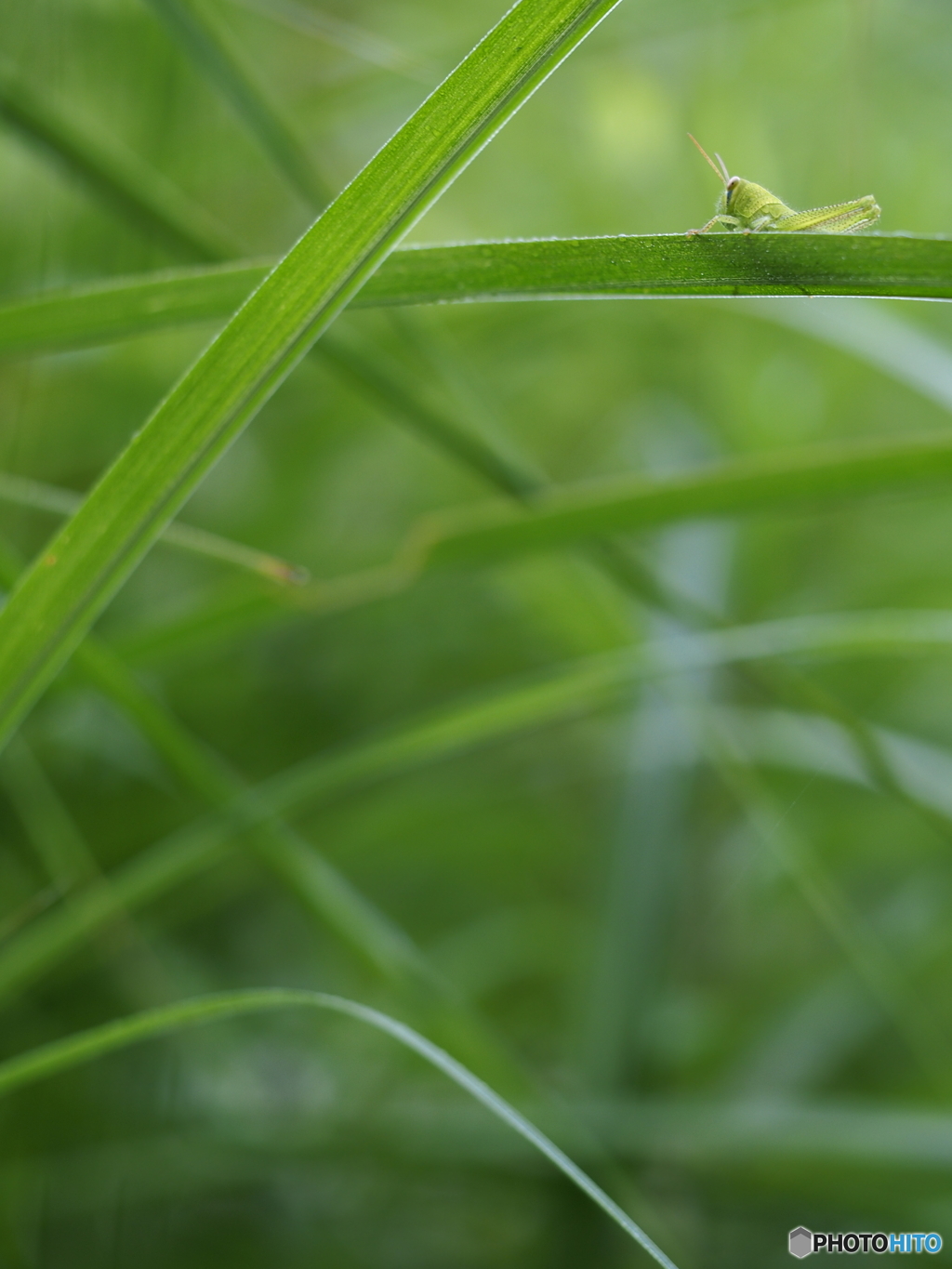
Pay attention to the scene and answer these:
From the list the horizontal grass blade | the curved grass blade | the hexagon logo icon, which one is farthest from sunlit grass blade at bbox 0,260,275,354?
the hexagon logo icon

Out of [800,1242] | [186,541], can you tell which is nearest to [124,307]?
[186,541]

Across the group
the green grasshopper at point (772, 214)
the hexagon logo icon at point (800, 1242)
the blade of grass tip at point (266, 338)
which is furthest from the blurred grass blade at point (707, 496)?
the hexagon logo icon at point (800, 1242)

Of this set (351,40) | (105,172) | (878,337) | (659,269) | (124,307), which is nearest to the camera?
(659,269)

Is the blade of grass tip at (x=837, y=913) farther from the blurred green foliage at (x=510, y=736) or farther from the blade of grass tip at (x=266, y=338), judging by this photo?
the blade of grass tip at (x=266, y=338)

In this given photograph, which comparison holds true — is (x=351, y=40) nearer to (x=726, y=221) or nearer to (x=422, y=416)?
(x=422, y=416)

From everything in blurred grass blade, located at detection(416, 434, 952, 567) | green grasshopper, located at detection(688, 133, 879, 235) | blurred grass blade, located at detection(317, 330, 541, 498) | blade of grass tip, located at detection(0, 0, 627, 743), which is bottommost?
blade of grass tip, located at detection(0, 0, 627, 743)

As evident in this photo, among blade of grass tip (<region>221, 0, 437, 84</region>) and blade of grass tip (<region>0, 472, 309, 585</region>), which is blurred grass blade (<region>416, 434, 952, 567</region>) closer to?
blade of grass tip (<region>0, 472, 309, 585</region>)
